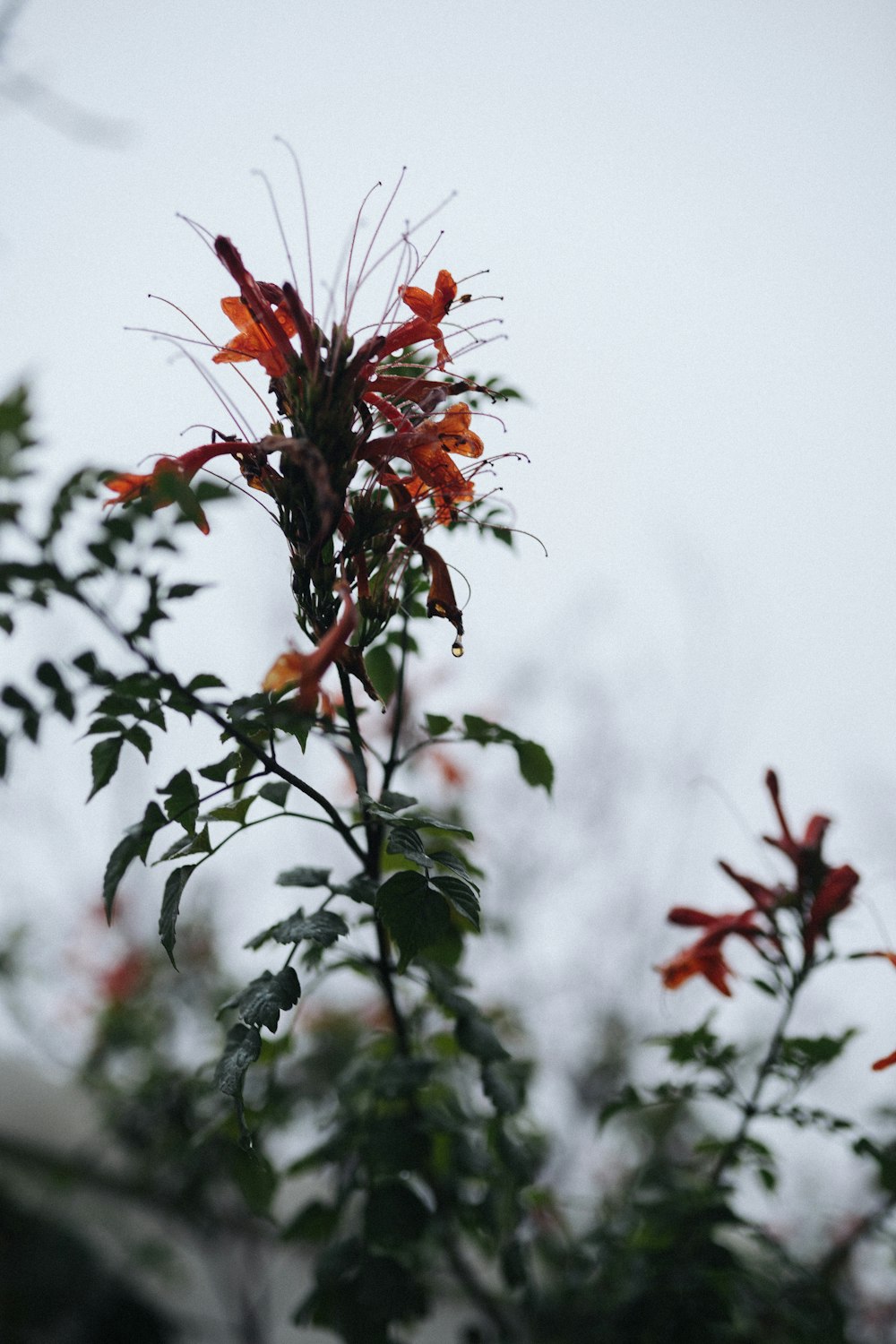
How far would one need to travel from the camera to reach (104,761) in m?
0.99

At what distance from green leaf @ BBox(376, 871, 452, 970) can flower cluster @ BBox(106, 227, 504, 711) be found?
9.7 inches

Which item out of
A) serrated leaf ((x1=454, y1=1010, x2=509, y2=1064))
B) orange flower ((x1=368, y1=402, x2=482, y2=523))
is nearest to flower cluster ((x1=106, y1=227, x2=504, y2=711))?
orange flower ((x1=368, y1=402, x2=482, y2=523))

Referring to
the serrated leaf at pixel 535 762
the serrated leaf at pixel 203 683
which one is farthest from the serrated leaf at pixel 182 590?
the serrated leaf at pixel 535 762

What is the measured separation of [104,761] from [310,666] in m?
0.32

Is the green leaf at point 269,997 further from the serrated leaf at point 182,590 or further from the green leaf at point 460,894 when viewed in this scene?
the serrated leaf at point 182,590

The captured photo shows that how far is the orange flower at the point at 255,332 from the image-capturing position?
113cm

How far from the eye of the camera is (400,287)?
122 centimetres

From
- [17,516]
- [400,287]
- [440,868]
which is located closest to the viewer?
[17,516]

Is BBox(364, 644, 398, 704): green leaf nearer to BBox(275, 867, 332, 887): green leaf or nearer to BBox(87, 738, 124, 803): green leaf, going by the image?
BBox(275, 867, 332, 887): green leaf

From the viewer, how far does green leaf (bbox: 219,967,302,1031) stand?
3.16 ft

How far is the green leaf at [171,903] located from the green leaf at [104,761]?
0.44 feet

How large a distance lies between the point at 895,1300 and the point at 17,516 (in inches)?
129

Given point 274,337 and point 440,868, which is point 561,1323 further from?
point 274,337

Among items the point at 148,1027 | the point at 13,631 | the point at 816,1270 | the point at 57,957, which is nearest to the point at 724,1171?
the point at 816,1270
